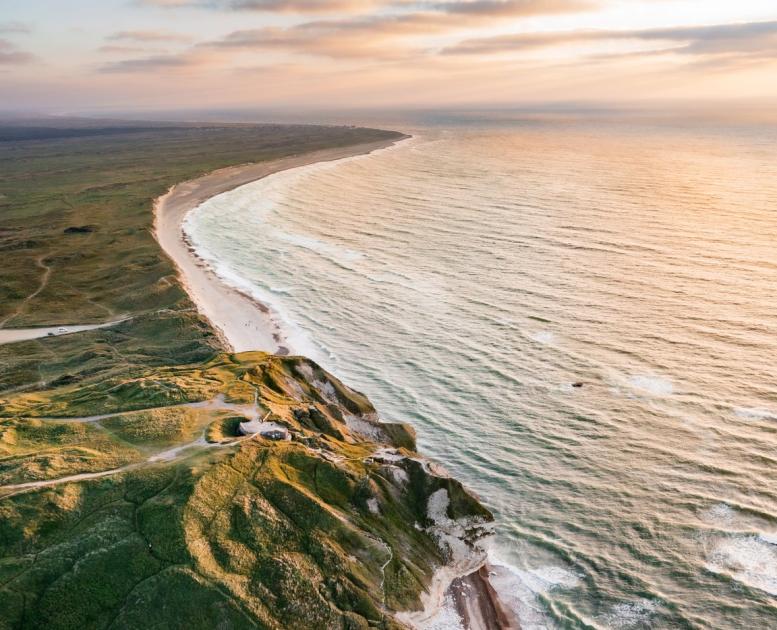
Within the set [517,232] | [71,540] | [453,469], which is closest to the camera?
[71,540]

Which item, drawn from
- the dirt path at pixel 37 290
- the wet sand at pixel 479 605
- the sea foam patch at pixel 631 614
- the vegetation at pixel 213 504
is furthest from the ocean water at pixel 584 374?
the dirt path at pixel 37 290

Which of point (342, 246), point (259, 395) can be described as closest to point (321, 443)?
point (259, 395)

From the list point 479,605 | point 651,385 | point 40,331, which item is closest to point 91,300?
point 40,331

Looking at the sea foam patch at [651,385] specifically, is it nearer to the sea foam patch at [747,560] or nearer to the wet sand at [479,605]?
the sea foam patch at [747,560]

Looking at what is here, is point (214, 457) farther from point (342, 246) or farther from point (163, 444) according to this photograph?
point (342, 246)

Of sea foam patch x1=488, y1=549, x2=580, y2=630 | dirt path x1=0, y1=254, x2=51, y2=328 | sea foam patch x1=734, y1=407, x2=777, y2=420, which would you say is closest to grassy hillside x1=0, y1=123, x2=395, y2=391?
dirt path x1=0, y1=254, x2=51, y2=328
